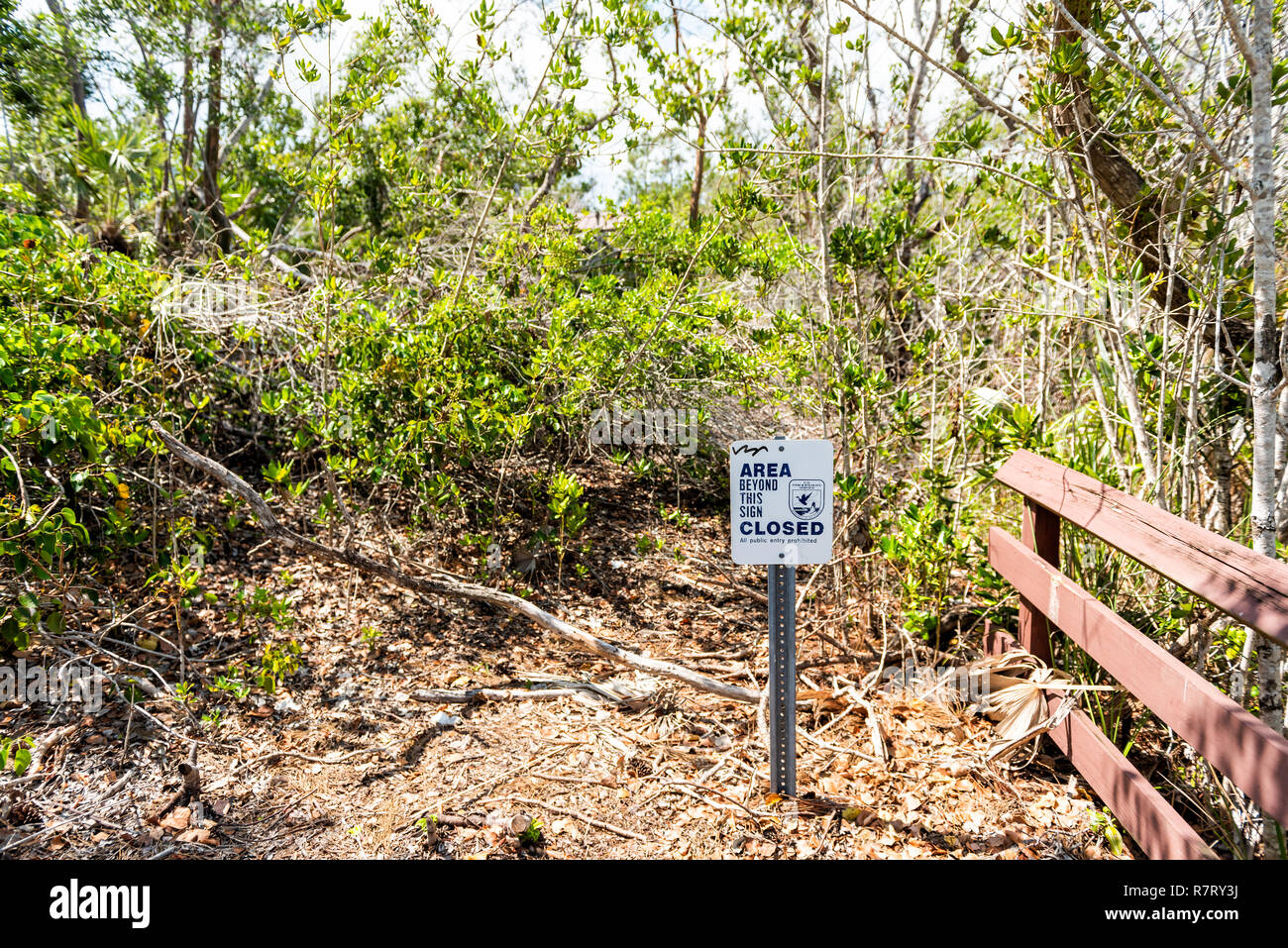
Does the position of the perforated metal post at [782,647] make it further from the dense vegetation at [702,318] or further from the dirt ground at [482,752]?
the dense vegetation at [702,318]

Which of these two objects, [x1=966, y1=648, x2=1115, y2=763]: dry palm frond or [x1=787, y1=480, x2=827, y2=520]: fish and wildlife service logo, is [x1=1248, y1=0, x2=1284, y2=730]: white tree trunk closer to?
[x1=966, y1=648, x2=1115, y2=763]: dry palm frond

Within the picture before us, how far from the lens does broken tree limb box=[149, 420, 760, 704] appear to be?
4082mm

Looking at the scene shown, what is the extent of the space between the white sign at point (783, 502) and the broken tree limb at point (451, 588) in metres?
1.24

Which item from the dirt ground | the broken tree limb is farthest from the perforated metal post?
the broken tree limb

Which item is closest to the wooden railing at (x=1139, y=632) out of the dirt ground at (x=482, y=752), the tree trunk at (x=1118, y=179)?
the dirt ground at (x=482, y=752)

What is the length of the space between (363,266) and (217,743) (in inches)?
162

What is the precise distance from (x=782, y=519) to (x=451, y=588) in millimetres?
2454

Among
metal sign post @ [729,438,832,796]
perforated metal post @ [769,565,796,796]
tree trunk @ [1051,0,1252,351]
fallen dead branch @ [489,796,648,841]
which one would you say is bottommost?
fallen dead branch @ [489,796,648,841]

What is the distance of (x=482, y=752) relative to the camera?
3.62m

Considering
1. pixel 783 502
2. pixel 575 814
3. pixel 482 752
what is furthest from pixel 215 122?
pixel 575 814

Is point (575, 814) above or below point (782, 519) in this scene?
below

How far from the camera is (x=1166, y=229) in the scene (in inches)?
142

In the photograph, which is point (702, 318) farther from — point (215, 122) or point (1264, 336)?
point (215, 122)
